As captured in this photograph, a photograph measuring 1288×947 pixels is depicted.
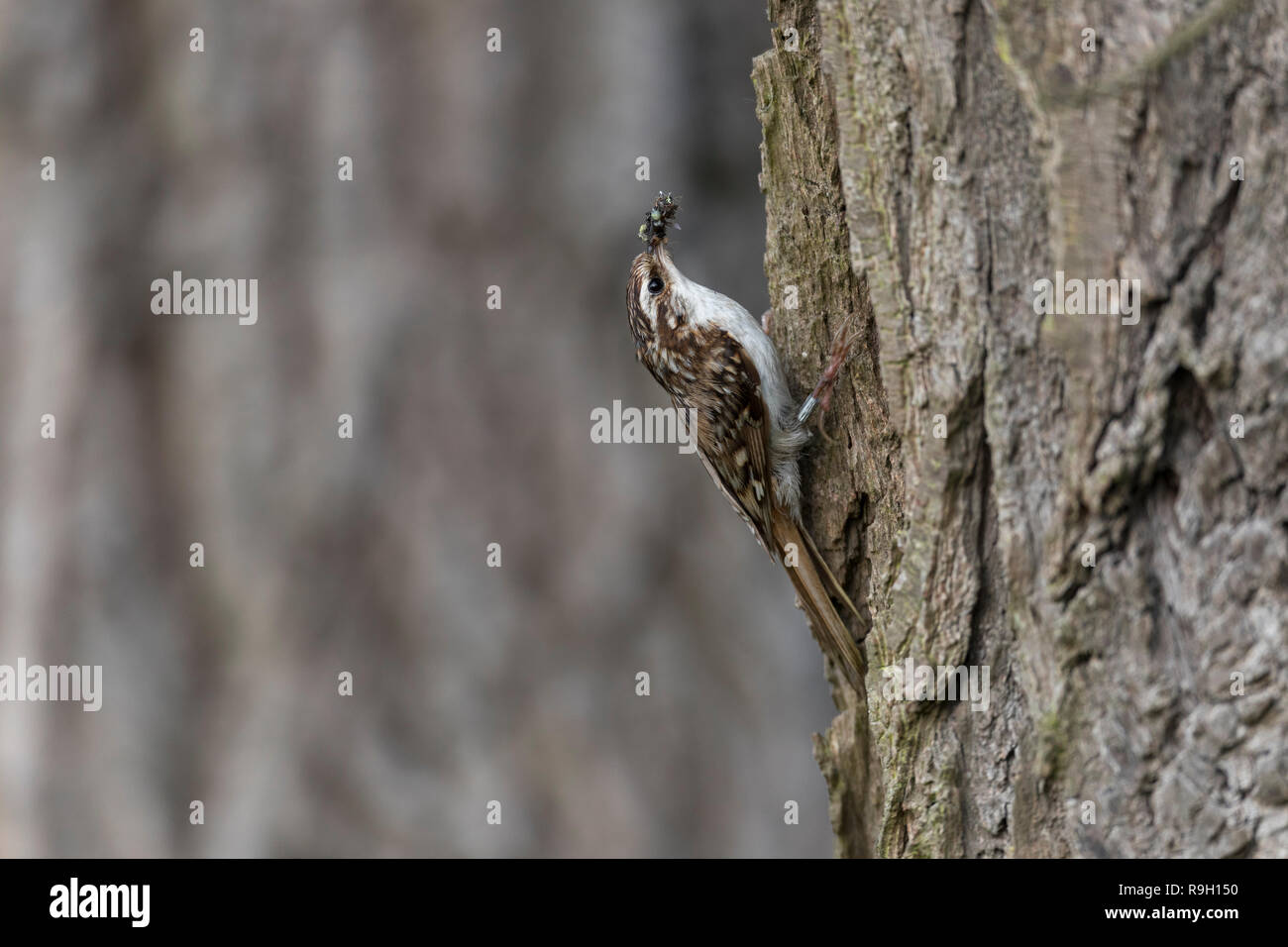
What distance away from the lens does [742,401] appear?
304 cm

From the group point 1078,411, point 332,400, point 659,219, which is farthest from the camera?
point 332,400

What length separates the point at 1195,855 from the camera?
1.65 meters

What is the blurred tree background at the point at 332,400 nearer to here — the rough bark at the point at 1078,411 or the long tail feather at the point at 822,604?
the long tail feather at the point at 822,604

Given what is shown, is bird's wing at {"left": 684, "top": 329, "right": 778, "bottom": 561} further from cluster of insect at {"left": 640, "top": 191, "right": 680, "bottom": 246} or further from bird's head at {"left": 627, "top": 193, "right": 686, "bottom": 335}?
cluster of insect at {"left": 640, "top": 191, "right": 680, "bottom": 246}

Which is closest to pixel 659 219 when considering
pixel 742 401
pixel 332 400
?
pixel 742 401

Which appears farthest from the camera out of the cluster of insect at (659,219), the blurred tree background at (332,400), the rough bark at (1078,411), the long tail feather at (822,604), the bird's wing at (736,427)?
the blurred tree background at (332,400)

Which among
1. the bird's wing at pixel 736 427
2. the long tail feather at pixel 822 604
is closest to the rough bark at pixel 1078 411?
the long tail feather at pixel 822 604

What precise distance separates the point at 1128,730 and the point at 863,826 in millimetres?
908

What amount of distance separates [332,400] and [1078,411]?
9.73 ft

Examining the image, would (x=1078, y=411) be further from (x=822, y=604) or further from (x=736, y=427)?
(x=736, y=427)

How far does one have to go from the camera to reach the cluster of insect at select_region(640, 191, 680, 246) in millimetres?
3176

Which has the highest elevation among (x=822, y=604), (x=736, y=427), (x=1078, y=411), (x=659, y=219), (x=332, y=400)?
(x=659, y=219)

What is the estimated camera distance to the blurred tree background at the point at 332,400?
4.00 meters

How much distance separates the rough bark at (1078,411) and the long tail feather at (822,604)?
1.10 feet
